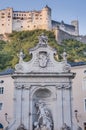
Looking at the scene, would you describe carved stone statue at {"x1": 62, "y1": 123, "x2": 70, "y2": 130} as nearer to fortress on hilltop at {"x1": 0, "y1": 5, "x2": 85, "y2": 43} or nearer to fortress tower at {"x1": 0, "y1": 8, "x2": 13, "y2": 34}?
fortress on hilltop at {"x1": 0, "y1": 5, "x2": 85, "y2": 43}

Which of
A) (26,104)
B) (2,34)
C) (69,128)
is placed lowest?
(69,128)

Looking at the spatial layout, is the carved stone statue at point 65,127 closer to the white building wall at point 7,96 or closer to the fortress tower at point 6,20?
the white building wall at point 7,96

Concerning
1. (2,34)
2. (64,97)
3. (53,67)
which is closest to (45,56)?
(53,67)

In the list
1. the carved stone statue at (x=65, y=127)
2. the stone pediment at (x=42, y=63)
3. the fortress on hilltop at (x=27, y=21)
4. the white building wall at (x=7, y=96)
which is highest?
the fortress on hilltop at (x=27, y=21)

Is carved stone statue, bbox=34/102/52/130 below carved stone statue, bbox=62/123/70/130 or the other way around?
the other way around

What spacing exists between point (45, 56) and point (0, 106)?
42.6ft

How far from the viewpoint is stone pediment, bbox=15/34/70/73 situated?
2652cm

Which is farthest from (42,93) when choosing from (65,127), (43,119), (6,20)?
(6,20)

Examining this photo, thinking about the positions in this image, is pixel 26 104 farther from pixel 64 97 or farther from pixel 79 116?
pixel 79 116

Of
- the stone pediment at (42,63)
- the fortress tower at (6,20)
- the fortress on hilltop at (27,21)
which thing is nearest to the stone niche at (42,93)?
the stone pediment at (42,63)

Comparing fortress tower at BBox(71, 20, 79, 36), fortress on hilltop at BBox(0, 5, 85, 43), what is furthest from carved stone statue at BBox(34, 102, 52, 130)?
fortress tower at BBox(71, 20, 79, 36)

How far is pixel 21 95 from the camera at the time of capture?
25828 mm

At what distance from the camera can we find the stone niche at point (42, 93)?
25406 mm

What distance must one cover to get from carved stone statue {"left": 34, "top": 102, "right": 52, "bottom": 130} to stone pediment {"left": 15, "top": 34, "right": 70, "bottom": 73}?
269 cm
